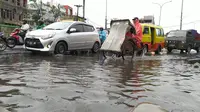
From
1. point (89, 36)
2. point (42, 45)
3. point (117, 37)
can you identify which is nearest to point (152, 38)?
point (89, 36)

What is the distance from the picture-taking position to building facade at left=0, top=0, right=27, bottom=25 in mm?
46034

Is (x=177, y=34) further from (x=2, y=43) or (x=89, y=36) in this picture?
(x=2, y=43)

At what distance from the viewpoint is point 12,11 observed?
5031cm

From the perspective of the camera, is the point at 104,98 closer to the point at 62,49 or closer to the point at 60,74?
the point at 60,74

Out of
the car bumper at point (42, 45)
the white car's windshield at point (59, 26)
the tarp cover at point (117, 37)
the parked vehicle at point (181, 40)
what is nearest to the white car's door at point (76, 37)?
the white car's windshield at point (59, 26)

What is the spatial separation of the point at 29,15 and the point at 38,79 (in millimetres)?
47966

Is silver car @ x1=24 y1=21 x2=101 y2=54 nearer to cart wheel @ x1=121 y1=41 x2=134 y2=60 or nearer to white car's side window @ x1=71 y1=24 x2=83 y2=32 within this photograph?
white car's side window @ x1=71 y1=24 x2=83 y2=32

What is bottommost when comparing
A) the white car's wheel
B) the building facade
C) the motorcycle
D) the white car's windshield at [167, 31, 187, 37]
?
the white car's wheel

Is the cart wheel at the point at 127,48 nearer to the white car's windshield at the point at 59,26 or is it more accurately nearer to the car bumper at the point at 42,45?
the car bumper at the point at 42,45

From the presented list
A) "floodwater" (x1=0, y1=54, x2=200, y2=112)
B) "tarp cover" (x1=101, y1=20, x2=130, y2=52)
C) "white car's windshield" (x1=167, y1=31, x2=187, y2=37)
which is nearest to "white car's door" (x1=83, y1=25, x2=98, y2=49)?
"tarp cover" (x1=101, y1=20, x2=130, y2=52)

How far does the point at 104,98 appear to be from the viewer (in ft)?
16.0

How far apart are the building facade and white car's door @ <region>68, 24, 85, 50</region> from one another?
3290 centimetres

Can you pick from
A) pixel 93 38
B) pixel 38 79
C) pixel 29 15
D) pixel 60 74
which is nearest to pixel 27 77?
pixel 38 79

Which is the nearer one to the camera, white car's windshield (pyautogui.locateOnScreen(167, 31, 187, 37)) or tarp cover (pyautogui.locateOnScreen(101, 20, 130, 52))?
tarp cover (pyautogui.locateOnScreen(101, 20, 130, 52))
